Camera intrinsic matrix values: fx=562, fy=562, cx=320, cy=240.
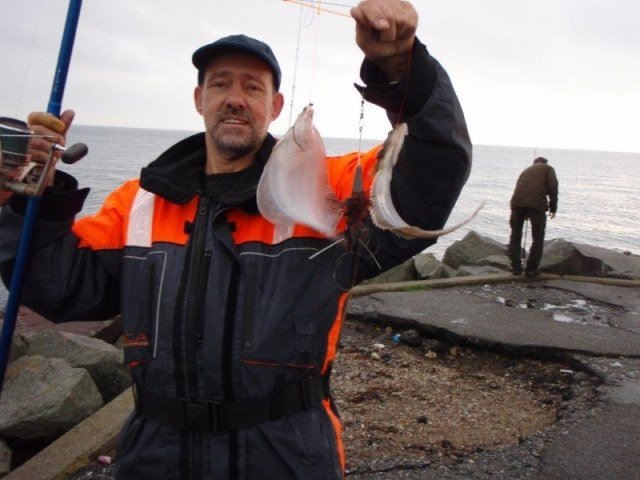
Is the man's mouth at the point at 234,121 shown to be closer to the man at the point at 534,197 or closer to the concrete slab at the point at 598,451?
the concrete slab at the point at 598,451

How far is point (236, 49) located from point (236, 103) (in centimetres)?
27

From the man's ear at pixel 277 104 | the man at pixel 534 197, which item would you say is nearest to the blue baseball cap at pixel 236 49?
the man's ear at pixel 277 104

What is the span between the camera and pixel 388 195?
2109mm

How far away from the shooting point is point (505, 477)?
402 centimetres

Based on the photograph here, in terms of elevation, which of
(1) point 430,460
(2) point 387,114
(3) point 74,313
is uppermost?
(2) point 387,114

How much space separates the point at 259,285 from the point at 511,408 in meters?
3.93

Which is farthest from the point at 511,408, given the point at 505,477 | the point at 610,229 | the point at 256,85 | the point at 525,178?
the point at 610,229

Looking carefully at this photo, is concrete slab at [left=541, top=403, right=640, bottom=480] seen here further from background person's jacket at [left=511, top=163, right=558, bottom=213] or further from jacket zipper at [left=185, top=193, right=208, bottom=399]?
background person's jacket at [left=511, top=163, right=558, bottom=213]

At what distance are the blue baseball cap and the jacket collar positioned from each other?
0.35 meters

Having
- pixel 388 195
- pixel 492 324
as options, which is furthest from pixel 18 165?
pixel 492 324

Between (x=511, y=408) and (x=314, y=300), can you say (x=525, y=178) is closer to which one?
(x=511, y=408)

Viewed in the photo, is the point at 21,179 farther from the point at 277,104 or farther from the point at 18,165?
the point at 277,104

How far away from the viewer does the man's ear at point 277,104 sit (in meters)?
2.75

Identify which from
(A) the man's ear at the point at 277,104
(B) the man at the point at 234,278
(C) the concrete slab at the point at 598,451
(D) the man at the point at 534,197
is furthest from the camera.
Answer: (D) the man at the point at 534,197
